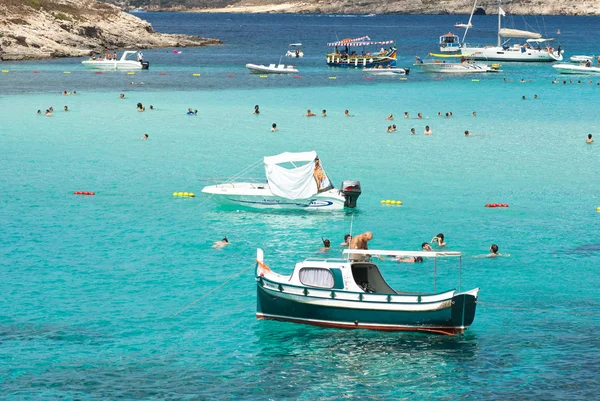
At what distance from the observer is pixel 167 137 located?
77.5 metres

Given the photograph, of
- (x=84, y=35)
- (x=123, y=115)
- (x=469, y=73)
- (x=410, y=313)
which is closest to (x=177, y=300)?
(x=410, y=313)

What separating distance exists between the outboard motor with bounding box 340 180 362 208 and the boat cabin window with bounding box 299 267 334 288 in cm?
1770

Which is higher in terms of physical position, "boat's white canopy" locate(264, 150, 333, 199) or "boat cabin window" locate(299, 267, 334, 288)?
"boat's white canopy" locate(264, 150, 333, 199)

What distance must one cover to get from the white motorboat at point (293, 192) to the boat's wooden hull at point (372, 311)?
17878mm

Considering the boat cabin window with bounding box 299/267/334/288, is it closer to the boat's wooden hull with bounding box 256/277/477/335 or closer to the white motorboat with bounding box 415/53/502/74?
the boat's wooden hull with bounding box 256/277/477/335

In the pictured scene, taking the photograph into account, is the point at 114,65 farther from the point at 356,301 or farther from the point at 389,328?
the point at 389,328

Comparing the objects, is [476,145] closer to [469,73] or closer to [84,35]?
[469,73]

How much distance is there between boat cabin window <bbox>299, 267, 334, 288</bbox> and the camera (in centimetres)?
3400

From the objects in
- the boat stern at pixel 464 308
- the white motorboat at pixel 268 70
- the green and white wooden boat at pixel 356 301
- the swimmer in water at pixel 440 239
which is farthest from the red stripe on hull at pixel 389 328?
the white motorboat at pixel 268 70

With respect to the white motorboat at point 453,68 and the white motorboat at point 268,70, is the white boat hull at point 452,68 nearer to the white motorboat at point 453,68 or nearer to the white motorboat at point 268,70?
the white motorboat at point 453,68

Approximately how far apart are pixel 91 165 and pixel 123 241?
20576mm

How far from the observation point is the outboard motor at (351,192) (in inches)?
2025

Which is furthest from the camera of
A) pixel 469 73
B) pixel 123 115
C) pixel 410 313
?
pixel 469 73

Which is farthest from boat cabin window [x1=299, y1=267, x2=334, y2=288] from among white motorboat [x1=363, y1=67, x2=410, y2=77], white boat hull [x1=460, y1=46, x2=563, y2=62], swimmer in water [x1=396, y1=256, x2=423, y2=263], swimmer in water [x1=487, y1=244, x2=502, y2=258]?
→ white boat hull [x1=460, y1=46, x2=563, y2=62]
